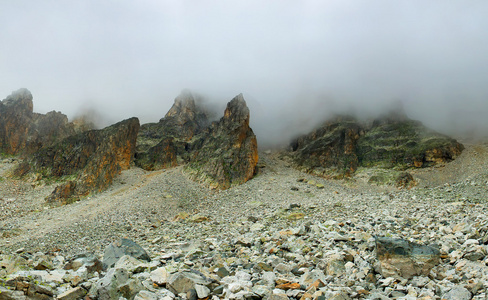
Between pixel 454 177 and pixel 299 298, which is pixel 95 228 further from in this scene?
pixel 454 177

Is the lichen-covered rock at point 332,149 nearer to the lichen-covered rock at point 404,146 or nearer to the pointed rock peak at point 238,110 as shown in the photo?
the lichen-covered rock at point 404,146

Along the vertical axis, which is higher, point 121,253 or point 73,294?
point 73,294

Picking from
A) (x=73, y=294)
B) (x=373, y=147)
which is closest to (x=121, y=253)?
(x=73, y=294)

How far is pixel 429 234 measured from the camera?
37.6 ft

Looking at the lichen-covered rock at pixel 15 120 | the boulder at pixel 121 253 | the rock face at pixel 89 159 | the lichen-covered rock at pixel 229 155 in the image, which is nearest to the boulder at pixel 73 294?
the boulder at pixel 121 253

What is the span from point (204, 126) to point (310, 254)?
319 feet

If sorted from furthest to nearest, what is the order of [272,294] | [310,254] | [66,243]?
[66,243], [310,254], [272,294]

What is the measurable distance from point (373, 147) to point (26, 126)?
12638 cm

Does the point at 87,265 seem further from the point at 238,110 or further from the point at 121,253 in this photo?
the point at 238,110

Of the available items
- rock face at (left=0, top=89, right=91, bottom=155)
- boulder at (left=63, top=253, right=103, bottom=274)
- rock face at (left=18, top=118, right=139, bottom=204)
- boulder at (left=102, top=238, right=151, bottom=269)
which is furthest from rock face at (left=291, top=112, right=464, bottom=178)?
rock face at (left=0, top=89, right=91, bottom=155)

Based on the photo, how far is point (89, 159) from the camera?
→ 6538 centimetres

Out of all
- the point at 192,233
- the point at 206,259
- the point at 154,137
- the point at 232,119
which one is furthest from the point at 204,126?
the point at 206,259

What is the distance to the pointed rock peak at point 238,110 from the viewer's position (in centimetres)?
7462

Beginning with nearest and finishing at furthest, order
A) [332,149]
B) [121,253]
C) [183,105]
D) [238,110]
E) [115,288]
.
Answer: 1. [115,288]
2. [121,253]
3. [238,110]
4. [332,149]
5. [183,105]
